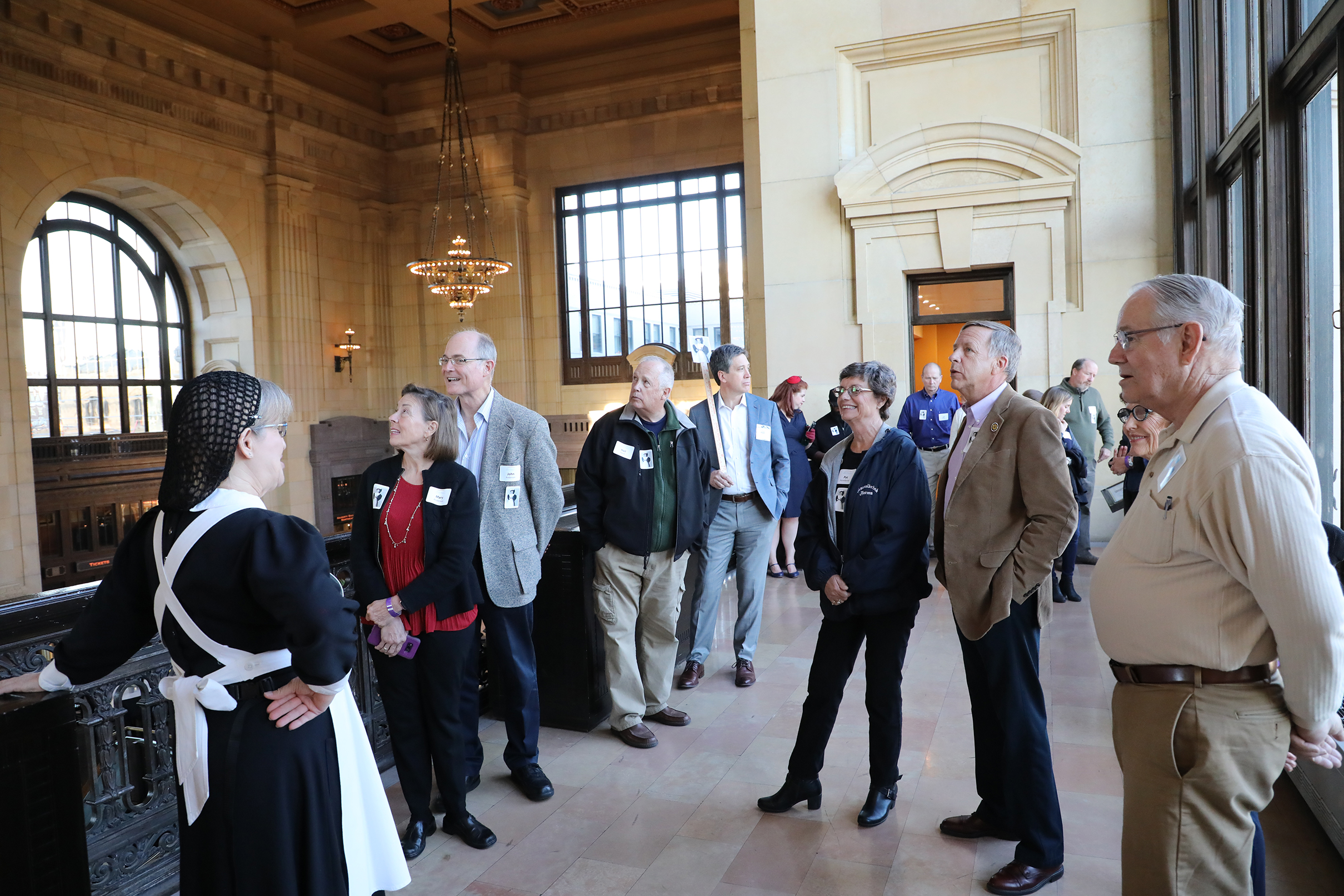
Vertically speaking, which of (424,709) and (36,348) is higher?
(36,348)

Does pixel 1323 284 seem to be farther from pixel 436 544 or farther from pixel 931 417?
pixel 931 417

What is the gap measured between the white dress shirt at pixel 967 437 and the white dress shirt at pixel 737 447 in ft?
6.65

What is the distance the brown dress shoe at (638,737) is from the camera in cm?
398

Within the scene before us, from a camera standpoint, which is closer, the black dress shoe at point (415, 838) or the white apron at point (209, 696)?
the white apron at point (209, 696)

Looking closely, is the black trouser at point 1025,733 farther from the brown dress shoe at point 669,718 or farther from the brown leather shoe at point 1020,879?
the brown dress shoe at point 669,718

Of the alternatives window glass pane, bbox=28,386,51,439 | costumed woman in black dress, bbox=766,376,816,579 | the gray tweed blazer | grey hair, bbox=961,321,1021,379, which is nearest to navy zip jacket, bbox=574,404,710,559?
the gray tweed blazer

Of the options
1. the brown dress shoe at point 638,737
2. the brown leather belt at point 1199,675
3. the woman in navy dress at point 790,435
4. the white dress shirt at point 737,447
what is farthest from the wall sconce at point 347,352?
the brown leather belt at point 1199,675

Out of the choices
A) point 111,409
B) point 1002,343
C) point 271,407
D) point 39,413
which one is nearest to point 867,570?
point 1002,343

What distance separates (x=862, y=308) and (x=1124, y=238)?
2.32m

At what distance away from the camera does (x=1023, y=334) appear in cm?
807

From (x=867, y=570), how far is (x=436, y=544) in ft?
4.85

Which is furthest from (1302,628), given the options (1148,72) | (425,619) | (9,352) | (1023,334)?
(9,352)

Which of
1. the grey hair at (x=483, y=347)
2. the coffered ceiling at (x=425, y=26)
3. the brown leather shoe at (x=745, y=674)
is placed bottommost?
the brown leather shoe at (x=745, y=674)

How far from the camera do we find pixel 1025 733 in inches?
108
